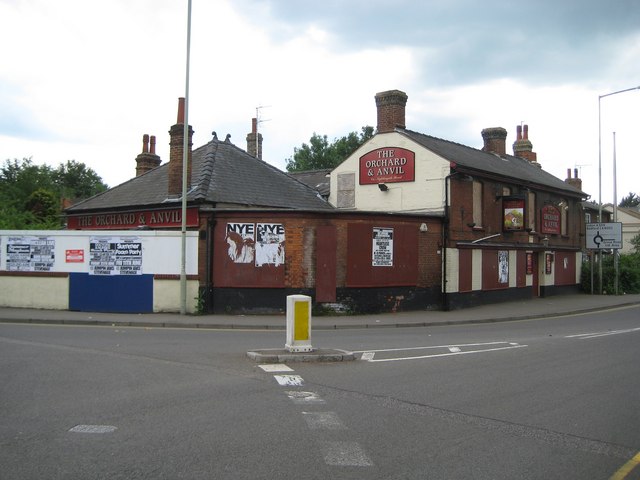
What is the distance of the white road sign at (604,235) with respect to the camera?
103ft

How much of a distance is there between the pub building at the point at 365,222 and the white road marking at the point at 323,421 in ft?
41.1

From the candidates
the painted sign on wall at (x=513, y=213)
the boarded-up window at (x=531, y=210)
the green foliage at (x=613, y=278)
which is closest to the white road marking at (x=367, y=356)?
the painted sign on wall at (x=513, y=213)

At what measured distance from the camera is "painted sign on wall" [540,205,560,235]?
29.9m

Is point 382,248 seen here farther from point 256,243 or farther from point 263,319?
point 263,319

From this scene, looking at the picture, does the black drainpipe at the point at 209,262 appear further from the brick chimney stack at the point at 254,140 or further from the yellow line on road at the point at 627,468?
the brick chimney stack at the point at 254,140

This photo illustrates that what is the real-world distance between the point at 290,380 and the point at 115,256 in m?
12.7

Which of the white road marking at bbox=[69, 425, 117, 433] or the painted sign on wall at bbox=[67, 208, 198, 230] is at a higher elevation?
the painted sign on wall at bbox=[67, 208, 198, 230]

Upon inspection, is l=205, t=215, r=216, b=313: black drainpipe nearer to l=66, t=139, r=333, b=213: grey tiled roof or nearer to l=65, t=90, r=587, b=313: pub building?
l=65, t=90, r=587, b=313: pub building

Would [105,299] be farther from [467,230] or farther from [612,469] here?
[612,469]

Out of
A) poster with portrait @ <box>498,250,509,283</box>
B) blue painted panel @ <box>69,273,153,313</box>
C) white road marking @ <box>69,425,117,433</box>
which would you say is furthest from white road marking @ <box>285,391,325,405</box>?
poster with portrait @ <box>498,250,509,283</box>

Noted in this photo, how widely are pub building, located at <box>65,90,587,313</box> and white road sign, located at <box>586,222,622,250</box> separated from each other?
227 cm

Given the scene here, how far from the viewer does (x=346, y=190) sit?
26781 millimetres

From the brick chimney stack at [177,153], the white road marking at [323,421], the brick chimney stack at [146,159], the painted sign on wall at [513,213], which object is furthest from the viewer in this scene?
the brick chimney stack at [146,159]

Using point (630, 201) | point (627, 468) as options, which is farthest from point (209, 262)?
point (630, 201)
